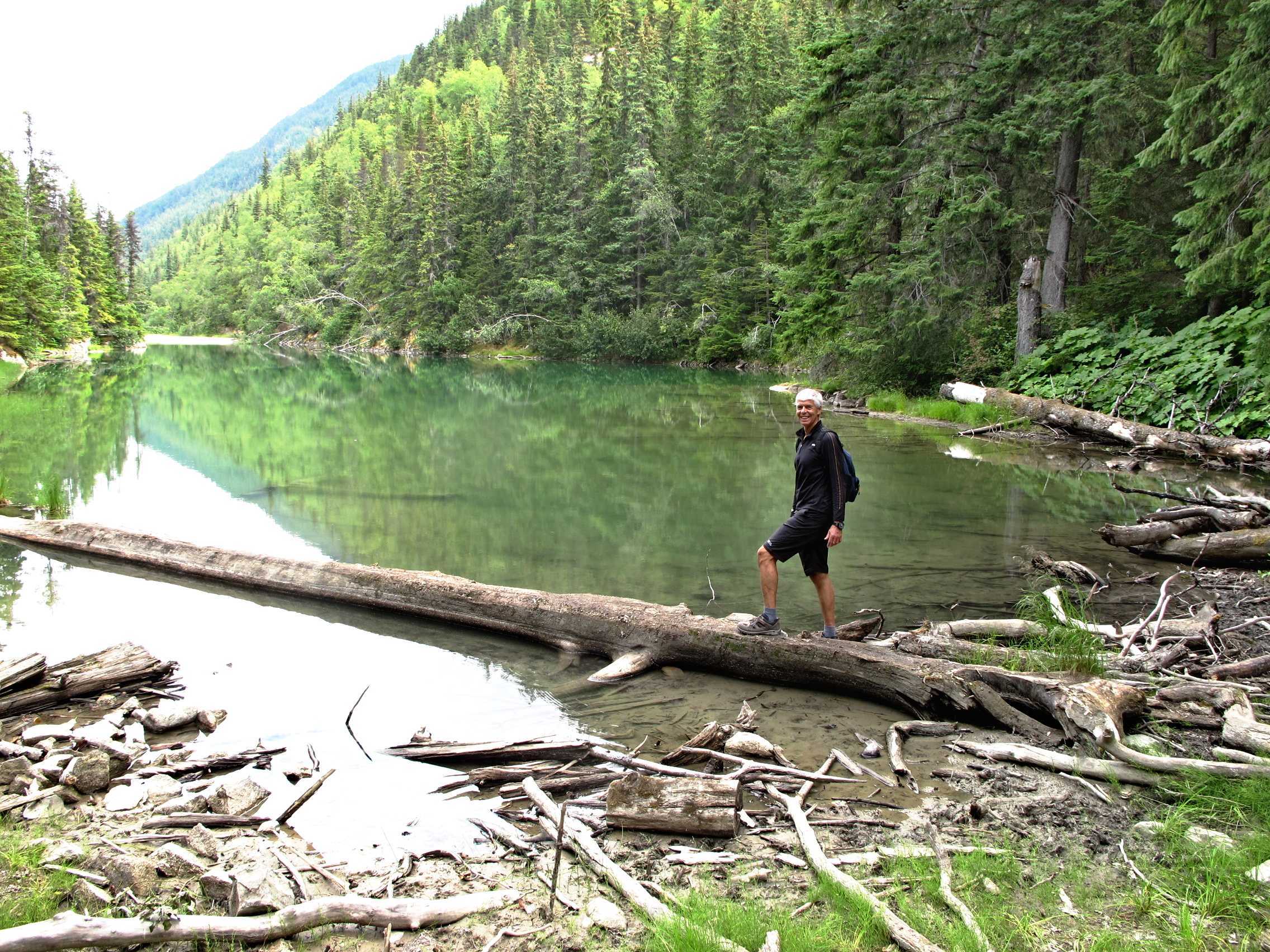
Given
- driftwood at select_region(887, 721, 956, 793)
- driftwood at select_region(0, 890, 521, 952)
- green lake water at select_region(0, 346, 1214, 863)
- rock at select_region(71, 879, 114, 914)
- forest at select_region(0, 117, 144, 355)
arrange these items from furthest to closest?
forest at select_region(0, 117, 144, 355)
green lake water at select_region(0, 346, 1214, 863)
driftwood at select_region(887, 721, 956, 793)
rock at select_region(71, 879, 114, 914)
driftwood at select_region(0, 890, 521, 952)

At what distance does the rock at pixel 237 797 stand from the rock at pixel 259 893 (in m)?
0.95

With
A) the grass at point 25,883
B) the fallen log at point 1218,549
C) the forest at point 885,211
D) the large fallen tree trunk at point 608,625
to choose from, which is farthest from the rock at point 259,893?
the forest at point 885,211

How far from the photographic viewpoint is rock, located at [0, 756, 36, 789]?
16.0 feet

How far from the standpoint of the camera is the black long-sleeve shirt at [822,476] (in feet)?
21.6

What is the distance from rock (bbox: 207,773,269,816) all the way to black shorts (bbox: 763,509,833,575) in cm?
381

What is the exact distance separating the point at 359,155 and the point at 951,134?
131751 millimetres

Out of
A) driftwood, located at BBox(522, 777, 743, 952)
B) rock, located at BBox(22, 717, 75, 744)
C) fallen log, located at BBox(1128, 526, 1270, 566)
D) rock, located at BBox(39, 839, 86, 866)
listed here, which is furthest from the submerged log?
fallen log, located at BBox(1128, 526, 1270, 566)

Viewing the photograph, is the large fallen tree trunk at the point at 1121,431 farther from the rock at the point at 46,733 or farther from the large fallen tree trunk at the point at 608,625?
the rock at the point at 46,733

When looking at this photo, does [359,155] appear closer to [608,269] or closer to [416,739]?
[608,269]

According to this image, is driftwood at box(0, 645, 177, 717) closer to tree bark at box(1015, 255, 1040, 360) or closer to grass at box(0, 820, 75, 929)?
grass at box(0, 820, 75, 929)

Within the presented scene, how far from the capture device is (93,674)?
251 inches

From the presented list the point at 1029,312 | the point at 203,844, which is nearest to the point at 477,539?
the point at 203,844

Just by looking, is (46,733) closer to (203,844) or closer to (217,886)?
(203,844)

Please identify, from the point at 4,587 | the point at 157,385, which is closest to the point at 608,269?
the point at 157,385
